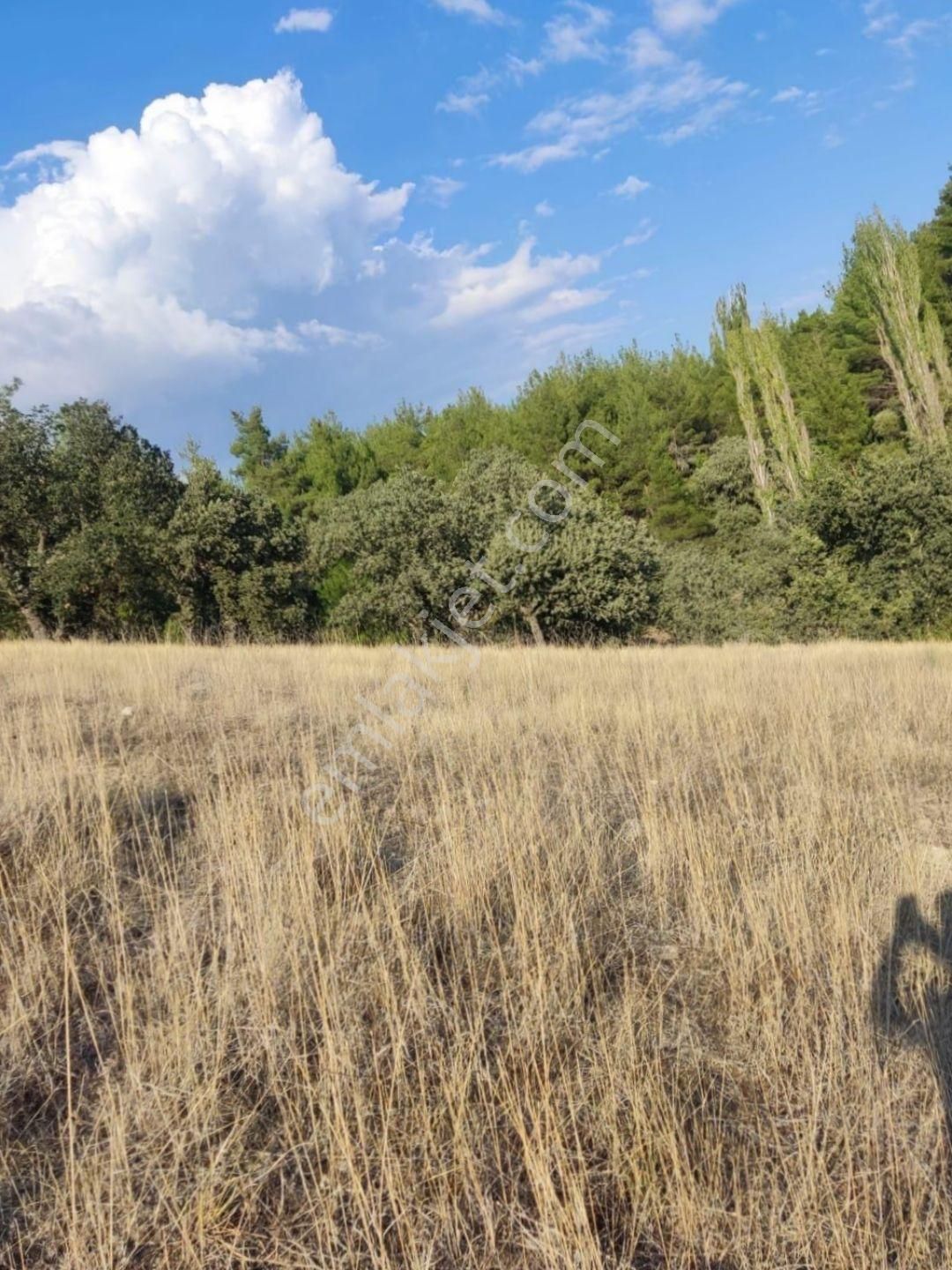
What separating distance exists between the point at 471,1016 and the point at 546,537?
52.6 ft

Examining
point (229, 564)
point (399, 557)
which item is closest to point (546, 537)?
point (399, 557)

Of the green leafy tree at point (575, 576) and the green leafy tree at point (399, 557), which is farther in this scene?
the green leafy tree at point (399, 557)

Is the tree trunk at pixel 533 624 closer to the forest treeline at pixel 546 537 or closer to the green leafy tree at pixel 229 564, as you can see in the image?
the forest treeline at pixel 546 537

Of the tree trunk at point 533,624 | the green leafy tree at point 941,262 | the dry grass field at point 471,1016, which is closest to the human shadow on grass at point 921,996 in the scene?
the dry grass field at point 471,1016

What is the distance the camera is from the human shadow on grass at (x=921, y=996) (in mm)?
1875

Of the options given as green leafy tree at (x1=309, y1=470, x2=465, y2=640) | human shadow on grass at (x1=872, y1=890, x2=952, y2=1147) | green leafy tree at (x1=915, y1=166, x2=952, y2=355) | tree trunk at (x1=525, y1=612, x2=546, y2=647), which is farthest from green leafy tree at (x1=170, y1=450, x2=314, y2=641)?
green leafy tree at (x1=915, y1=166, x2=952, y2=355)

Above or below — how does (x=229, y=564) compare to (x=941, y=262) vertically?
below

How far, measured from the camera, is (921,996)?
205cm

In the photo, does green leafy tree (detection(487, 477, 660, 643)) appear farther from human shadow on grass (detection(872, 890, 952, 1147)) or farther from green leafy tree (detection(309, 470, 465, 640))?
human shadow on grass (detection(872, 890, 952, 1147))

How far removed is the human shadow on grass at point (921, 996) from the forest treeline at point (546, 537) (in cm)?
1326

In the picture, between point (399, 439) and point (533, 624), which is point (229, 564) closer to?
point (533, 624)

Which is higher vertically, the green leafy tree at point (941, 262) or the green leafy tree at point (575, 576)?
the green leafy tree at point (941, 262)

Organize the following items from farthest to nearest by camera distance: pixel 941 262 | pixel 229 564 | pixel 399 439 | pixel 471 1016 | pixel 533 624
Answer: pixel 399 439 → pixel 941 262 → pixel 229 564 → pixel 533 624 → pixel 471 1016

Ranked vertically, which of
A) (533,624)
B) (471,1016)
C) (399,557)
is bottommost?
(471,1016)
